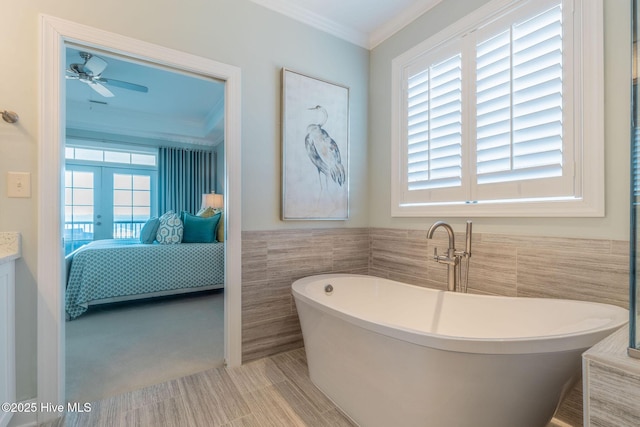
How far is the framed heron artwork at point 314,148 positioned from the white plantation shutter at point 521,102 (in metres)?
1.07

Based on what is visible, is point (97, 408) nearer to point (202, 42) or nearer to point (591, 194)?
point (202, 42)

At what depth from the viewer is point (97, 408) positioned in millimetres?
1571

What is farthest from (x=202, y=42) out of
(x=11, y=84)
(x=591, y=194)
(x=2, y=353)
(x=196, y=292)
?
(x=196, y=292)

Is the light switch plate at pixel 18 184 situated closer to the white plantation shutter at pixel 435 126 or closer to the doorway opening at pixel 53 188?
the doorway opening at pixel 53 188

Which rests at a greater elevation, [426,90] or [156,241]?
[426,90]

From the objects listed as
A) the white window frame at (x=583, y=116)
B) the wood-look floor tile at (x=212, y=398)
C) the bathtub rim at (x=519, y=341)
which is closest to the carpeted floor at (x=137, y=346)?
the wood-look floor tile at (x=212, y=398)

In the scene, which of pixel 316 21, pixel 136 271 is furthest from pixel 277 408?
pixel 316 21

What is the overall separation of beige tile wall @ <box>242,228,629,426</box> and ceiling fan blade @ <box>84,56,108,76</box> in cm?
228

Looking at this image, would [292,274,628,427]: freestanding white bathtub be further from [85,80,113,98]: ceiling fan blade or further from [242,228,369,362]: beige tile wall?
[85,80,113,98]: ceiling fan blade

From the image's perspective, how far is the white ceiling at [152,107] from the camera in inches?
141

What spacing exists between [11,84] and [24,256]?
881mm

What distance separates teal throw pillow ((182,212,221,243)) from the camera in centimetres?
394

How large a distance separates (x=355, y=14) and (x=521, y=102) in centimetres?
149

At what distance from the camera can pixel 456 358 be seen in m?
1.02
